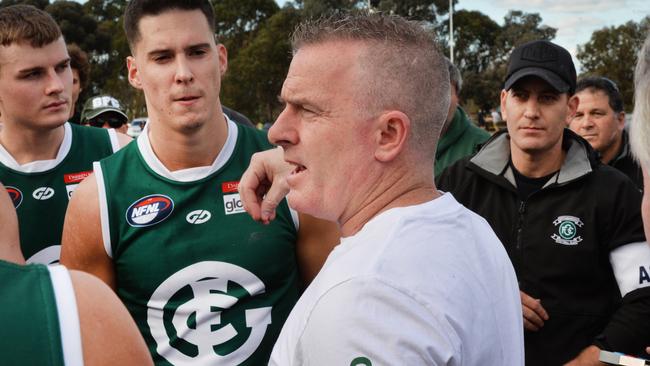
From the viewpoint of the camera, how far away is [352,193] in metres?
1.75

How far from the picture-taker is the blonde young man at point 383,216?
1.38m

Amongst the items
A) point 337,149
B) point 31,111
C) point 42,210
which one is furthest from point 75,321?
point 31,111

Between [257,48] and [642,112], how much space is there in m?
47.7

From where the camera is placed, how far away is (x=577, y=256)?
304 cm

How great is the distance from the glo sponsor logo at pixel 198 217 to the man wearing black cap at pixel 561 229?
4.64ft

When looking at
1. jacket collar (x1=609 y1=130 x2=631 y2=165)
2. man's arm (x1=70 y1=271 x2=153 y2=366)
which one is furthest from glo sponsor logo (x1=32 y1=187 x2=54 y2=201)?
jacket collar (x1=609 y1=130 x2=631 y2=165)

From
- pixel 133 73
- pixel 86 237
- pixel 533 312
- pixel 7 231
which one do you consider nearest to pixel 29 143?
pixel 133 73

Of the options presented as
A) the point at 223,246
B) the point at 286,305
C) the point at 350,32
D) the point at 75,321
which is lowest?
the point at 286,305

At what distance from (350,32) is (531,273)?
73.8 inches

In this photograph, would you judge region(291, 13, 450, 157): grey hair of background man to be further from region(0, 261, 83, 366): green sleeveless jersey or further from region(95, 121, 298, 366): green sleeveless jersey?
region(95, 121, 298, 366): green sleeveless jersey

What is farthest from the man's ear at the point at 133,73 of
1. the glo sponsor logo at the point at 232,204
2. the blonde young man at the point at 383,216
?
the blonde young man at the point at 383,216

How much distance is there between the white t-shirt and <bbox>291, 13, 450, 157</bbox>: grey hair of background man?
256 millimetres

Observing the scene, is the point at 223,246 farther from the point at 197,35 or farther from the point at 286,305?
the point at 197,35

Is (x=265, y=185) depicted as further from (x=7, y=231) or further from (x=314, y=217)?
(x=7, y=231)
